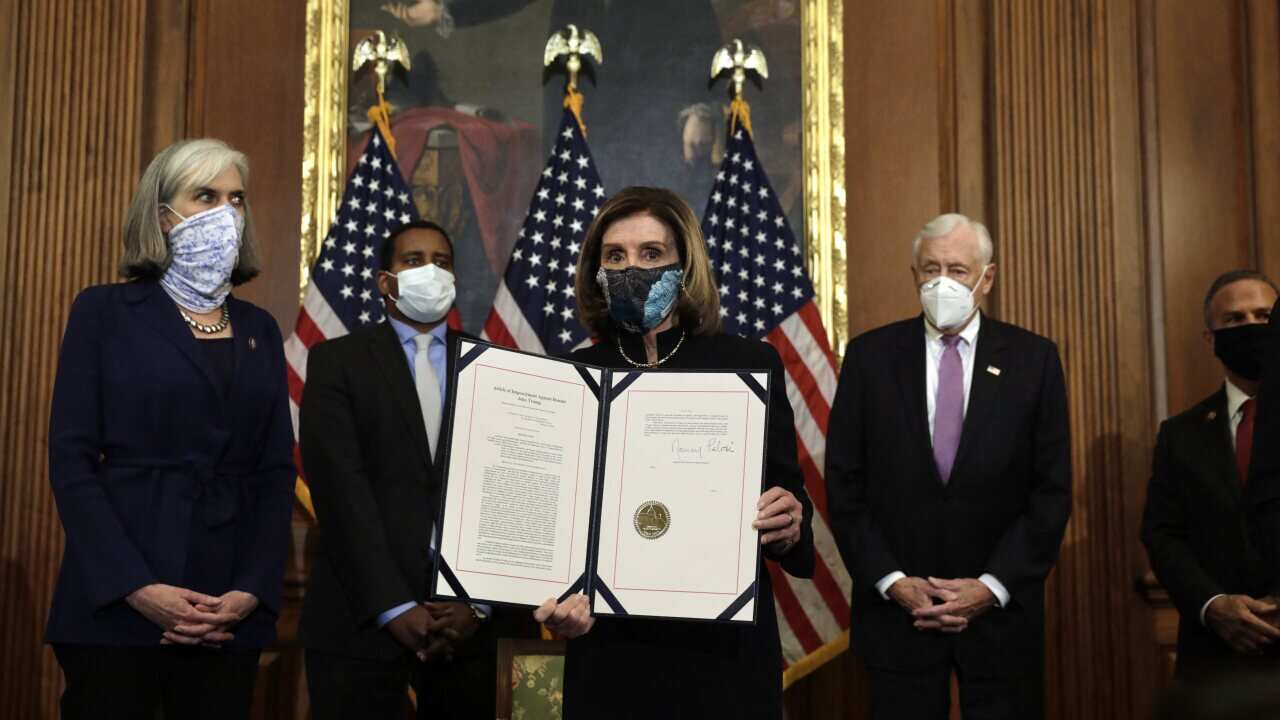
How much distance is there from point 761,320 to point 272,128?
2276mm

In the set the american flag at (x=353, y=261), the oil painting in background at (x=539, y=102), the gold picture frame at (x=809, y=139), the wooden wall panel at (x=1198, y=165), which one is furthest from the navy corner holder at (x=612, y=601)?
the wooden wall panel at (x=1198, y=165)

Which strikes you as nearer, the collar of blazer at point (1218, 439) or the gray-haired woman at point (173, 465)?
the gray-haired woman at point (173, 465)

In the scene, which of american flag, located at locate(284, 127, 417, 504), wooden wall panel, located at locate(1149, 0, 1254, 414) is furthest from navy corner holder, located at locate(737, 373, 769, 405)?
wooden wall panel, located at locate(1149, 0, 1254, 414)

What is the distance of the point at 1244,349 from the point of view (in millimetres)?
4625

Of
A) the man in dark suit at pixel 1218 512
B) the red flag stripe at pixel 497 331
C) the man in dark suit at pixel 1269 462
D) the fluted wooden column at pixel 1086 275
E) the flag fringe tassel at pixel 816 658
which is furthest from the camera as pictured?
the red flag stripe at pixel 497 331

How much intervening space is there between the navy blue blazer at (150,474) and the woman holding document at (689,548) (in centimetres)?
95

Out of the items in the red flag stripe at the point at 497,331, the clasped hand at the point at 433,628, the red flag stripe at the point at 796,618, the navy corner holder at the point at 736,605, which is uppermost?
the red flag stripe at the point at 497,331

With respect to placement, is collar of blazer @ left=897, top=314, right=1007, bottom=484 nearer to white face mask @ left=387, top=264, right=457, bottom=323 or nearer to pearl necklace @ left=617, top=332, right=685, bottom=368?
pearl necklace @ left=617, top=332, right=685, bottom=368

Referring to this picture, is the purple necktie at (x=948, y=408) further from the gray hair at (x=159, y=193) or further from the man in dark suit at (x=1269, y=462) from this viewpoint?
the gray hair at (x=159, y=193)

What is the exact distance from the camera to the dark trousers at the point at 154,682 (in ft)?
9.83

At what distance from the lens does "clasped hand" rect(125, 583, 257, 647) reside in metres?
3.04

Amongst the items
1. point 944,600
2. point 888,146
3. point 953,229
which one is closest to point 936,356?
point 953,229

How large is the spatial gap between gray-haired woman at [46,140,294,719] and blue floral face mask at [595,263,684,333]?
1050mm

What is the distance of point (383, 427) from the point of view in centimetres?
390
